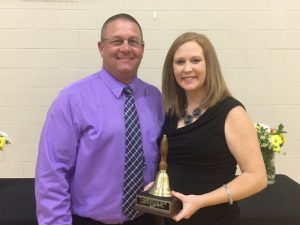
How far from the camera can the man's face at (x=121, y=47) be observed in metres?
1.62

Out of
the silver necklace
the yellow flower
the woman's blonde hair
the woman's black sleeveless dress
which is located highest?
the woman's blonde hair

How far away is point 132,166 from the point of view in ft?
5.02

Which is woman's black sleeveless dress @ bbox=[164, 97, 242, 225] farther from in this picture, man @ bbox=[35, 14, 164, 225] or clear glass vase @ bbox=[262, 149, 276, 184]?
clear glass vase @ bbox=[262, 149, 276, 184]

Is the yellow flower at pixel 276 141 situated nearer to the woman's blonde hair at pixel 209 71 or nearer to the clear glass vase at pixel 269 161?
the clear glass vase at pixel 269 161

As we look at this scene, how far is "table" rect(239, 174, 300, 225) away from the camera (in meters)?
1.91

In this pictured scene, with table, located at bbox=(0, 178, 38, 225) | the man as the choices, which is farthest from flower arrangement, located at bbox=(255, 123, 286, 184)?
table, located at bbox=(0, 178, 38, 225)

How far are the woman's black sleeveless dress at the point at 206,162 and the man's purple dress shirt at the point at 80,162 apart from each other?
250 millimetres

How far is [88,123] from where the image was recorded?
4.92ft

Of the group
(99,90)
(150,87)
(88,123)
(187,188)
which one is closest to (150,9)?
(150,87)

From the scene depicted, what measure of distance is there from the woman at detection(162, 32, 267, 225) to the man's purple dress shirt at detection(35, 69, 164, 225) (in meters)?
0.24

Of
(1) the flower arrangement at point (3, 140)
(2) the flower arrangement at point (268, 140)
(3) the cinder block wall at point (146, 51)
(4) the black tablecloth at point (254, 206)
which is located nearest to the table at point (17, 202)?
(4) the black tablecloth at point (254, 206)

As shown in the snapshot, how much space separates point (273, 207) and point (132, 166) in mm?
956

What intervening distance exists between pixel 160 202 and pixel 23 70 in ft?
5.53

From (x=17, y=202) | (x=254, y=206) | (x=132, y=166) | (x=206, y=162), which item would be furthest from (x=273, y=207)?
(x=17, y=202)
